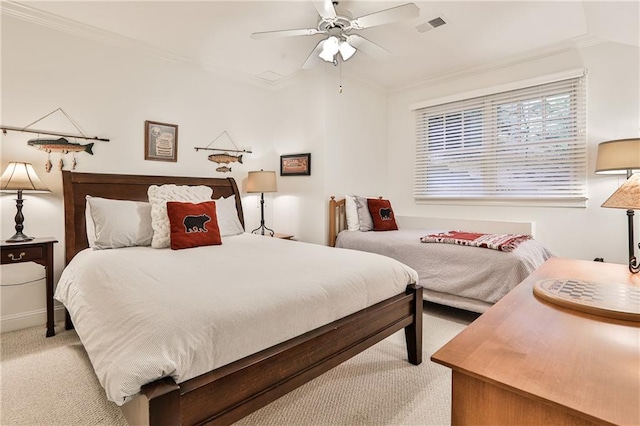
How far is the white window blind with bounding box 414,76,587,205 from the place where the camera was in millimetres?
3502

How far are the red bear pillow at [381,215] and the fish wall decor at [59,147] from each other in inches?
120

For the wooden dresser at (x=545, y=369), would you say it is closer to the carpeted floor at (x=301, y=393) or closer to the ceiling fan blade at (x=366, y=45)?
the carpeted floor at (x=301, y=393)

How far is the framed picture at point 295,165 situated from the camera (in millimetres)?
4246

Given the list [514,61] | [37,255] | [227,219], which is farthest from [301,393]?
[514,61]

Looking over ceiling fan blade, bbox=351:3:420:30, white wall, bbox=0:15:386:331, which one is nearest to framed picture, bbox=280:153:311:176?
white wall, bbox=0:15:386:331

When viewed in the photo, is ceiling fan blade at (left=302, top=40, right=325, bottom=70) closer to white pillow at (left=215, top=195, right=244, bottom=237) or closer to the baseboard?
white pillow at (left=215, top=195, right=244, bottom=237)

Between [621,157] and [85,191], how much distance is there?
4.64m

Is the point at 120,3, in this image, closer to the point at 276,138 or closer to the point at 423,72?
the point at 276,138

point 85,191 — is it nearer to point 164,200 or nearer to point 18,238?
point 18,238

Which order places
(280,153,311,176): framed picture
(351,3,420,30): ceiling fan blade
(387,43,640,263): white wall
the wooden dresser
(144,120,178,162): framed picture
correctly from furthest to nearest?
(280,153,311,176): framed picture
(144,120,178,162): framed picture
(387,43,640,263): white wall
(351,3,420,30): ceiling fan blade
the wooden dresser

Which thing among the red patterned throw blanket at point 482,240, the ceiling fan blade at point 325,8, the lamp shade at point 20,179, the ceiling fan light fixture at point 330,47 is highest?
the ceiling fan blade at point 325,8

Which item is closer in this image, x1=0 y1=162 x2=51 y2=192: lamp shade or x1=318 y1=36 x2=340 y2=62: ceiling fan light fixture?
x1=0 y1=162 x2=51 y2=192: lamp shade

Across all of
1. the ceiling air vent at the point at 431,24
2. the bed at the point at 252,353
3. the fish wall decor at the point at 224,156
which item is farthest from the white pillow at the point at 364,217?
the ceiling air vent at the point at 431,24

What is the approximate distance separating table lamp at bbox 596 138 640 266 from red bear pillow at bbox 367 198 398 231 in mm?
2072
